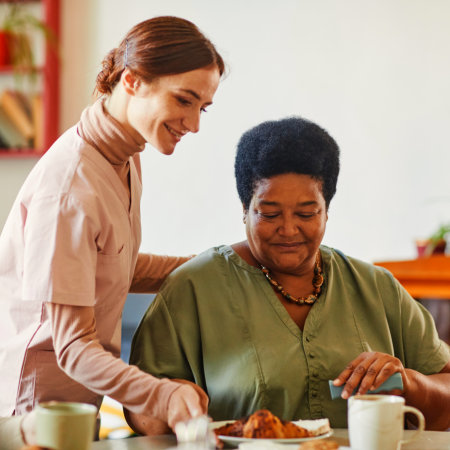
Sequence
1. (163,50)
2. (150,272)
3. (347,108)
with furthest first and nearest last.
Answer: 1. (347,108)
2. (150,272)
3. (163,50)

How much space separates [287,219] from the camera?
1.64 meters

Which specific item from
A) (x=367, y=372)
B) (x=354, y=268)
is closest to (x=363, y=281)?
(x=354, y=268)

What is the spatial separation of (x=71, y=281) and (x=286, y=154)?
0.57 m

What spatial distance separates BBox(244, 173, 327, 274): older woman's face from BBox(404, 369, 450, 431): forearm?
35cm

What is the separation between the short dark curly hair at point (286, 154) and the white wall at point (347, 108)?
273 centimetres

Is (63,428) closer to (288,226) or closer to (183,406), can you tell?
(183,406)

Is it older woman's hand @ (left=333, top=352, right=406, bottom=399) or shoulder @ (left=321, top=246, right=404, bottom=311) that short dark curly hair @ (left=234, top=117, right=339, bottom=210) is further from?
older woman's hand @ (left=333, top=352, right=406, bottom=399)

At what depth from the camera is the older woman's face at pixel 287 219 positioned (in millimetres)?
1638

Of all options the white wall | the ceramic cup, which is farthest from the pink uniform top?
the white wall

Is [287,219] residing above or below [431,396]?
above

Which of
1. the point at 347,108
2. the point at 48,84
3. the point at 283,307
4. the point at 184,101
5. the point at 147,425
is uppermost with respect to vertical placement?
the point at 48,84

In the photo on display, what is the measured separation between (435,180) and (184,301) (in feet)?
10.2

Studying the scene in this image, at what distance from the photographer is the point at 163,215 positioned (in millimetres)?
4676

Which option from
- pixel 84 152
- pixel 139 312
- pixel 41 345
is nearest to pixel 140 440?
pixel 41 345
